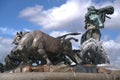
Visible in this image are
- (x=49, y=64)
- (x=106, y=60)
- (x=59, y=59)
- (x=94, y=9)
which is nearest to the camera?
(x=49, y=64)

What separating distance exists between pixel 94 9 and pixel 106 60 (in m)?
3.52

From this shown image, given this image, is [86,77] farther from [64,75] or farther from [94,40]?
[94,40]

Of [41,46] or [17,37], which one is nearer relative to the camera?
[41,46]

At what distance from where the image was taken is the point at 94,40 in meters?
21.7

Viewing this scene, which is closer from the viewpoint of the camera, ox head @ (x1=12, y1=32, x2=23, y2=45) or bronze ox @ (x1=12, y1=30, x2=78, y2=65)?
bronze ox @ (x1=12, y1=30, x2=78, y2=65)

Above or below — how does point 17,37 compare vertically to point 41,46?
above

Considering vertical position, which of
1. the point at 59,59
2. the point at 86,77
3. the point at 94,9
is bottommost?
the point at 86,77

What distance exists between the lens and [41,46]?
15781 mm

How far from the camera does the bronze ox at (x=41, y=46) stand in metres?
15.8

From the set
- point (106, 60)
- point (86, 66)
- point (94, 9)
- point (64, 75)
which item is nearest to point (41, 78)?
point (64, 75)

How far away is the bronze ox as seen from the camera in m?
15.8

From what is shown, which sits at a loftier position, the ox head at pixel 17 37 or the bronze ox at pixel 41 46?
the ox head at pixel 17 37

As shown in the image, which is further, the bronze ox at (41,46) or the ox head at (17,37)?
the ox head at (17,37)

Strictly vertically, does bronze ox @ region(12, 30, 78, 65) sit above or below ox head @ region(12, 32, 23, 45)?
below
